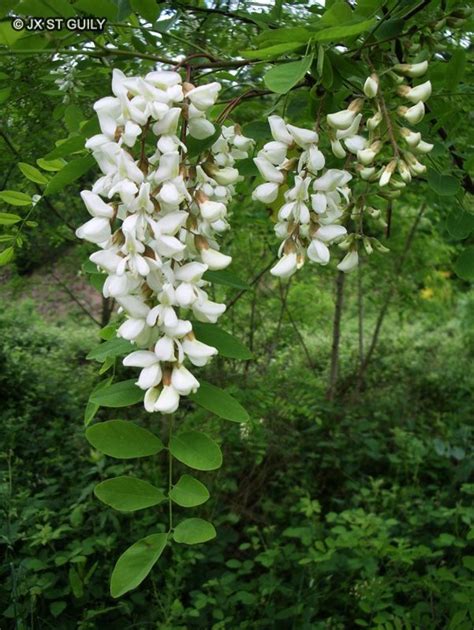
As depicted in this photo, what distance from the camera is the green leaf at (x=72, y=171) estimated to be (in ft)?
2.77

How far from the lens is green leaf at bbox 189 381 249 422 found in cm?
79

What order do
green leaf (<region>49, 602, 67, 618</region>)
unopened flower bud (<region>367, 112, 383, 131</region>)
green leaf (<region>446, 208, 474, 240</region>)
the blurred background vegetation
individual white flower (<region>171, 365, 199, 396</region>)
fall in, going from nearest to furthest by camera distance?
individual white flower (<region>171, 365, 199, 396</region>)
unopened flower bud (<region>367, 112, 383, 131</region>)
green leaf (<region>446, 208, 474, 240</region>)
the blurred background vegetation
green leaf (<region>49, 602, 67, 618</region>)

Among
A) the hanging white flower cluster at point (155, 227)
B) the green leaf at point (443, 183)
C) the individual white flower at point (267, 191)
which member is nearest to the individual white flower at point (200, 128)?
the hanging white flower cluster at point (155, 227)

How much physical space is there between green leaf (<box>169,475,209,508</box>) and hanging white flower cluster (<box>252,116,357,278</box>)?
0.88ft

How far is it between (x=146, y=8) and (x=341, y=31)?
365 millimetres

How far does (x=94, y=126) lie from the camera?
0.83 metres

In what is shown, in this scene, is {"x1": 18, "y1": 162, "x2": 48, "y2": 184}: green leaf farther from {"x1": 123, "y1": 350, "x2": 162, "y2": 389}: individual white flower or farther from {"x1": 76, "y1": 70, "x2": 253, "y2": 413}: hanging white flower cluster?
{"x1": 123, "y1": 350, "x2": 162, "y2": 389}: individual white flower

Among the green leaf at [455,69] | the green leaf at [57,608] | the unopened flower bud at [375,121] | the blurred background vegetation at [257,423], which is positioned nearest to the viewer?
the unopened flower bud at [375,121]

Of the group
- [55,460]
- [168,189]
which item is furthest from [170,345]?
[55,460]

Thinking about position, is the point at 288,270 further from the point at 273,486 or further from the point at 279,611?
the point at 273,486

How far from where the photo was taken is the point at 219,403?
0.80 meters

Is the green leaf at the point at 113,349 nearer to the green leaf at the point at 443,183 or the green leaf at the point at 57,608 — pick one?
the green leaf at the point at 443,183

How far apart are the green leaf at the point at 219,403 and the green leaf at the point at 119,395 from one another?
70 mm

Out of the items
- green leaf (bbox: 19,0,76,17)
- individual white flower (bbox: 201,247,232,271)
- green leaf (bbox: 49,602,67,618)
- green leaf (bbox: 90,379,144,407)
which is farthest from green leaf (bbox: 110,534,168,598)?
green leaf (bbox: 49,602,67,618)
